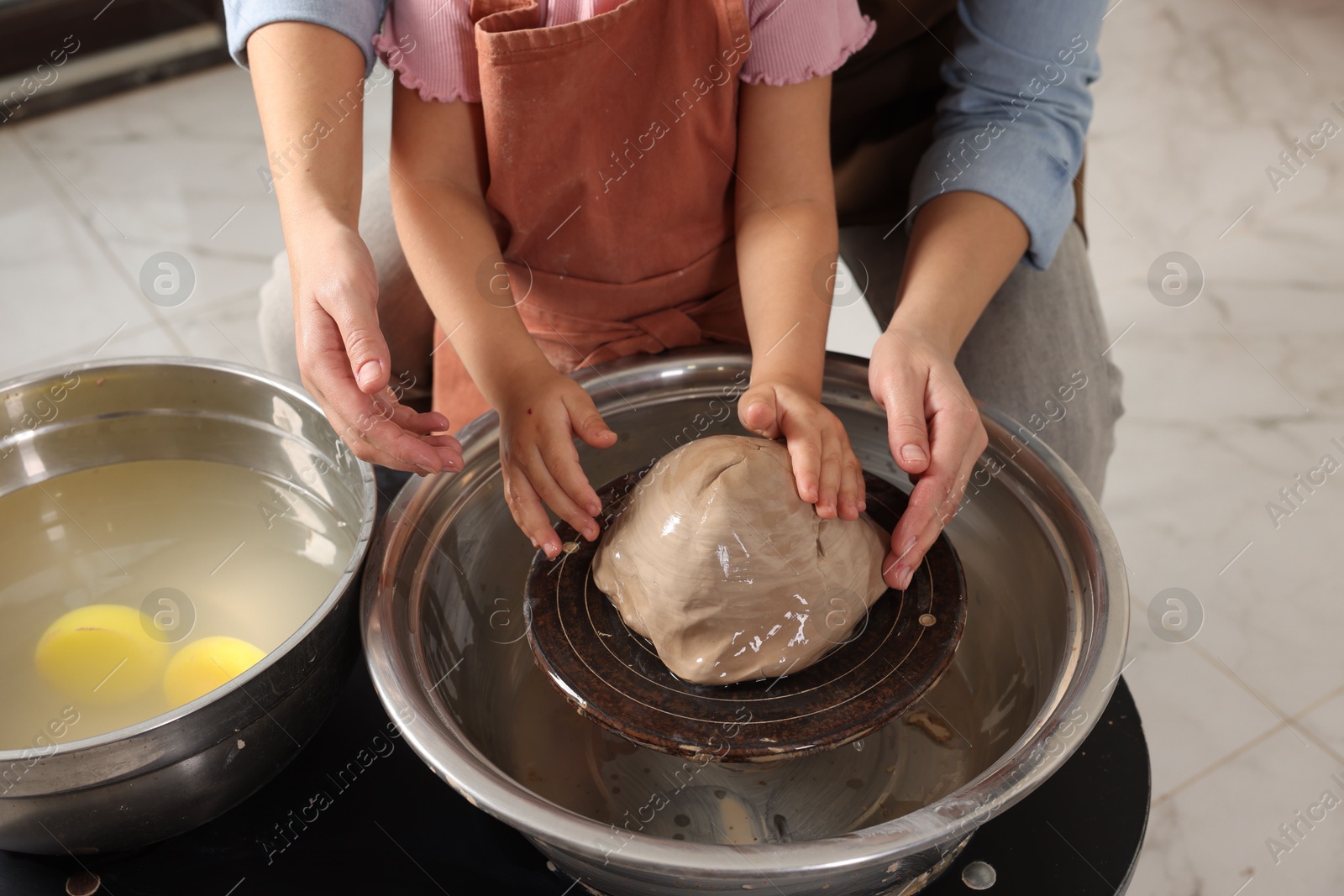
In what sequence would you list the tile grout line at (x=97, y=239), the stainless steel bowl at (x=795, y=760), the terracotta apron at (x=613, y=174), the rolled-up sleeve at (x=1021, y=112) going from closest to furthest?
1. the stainless steel bowl at (x=795, y=760)
2. the terracotta apron at (x=613, y=174)
3. the rolled-up sleeve at (x=1021, y=112)
4. the tile grout line at (x=97, y=239)

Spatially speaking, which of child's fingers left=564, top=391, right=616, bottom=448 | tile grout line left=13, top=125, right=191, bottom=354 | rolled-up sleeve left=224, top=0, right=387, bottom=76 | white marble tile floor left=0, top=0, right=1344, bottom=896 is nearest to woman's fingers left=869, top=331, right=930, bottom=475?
child's fingers left=564, top=391, right=616, bottom=448

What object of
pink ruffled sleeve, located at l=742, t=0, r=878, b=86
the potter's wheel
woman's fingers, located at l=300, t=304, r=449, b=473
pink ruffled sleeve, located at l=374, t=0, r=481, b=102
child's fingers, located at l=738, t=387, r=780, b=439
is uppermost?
Result: pink ruffled sleeve, located at l=374, t=0, r=481, b=102

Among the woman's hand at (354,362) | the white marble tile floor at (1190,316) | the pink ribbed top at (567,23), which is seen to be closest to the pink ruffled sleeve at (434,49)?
A: the pink ribbed top at (567,23)

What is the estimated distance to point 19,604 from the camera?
793 mm

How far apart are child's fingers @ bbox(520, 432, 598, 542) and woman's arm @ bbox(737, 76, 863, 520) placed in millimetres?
145

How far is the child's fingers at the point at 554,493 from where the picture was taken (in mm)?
732

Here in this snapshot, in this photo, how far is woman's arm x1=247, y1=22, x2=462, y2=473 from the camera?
26.7 inches

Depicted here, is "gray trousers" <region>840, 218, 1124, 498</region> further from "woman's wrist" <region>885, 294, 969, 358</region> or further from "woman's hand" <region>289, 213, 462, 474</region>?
"woman's hand" <region>289, 213, 462, 474</region>

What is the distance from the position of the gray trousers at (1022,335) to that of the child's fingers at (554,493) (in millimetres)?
433

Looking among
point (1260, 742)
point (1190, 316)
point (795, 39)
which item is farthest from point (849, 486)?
point (1190, 316)

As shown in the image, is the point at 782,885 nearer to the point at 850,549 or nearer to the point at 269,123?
the point at 850,549

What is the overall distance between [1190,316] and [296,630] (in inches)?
65.9

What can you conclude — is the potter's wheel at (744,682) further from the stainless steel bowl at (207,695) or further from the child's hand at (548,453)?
the stainless steel bowl at (207,695)

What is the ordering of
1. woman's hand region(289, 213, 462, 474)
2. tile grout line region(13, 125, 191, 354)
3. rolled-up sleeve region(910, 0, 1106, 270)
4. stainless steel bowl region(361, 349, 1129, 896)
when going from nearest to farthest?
stainless steel bowl region(361, 349, 1129, 896) < woman's hand region(289, 213, 462, 474) < rolled-up sleeve region(910, 0, 1106, 270) < tile grout line region(13, 125, 191, 354)
